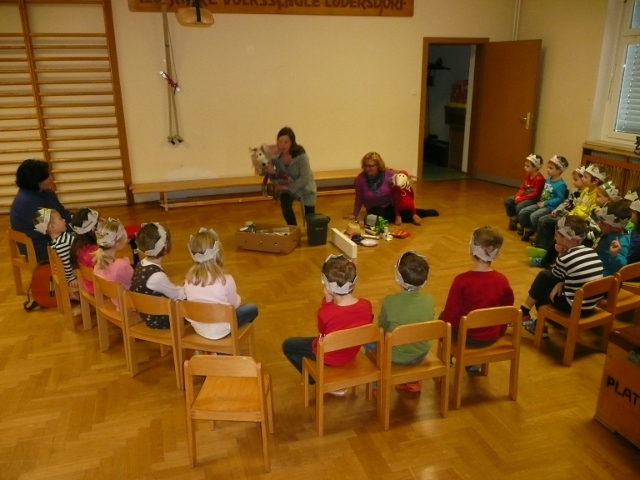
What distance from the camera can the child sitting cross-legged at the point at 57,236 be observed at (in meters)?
3.69

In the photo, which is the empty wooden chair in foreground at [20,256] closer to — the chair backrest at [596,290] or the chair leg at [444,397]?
the chair leg at [444,397]

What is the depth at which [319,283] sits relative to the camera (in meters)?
4.39

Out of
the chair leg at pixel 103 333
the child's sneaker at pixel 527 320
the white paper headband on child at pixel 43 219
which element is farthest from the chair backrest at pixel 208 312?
the child's sneaker at pixel 527 320

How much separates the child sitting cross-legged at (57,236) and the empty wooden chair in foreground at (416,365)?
242 centimetres

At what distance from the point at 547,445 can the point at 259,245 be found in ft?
10.7

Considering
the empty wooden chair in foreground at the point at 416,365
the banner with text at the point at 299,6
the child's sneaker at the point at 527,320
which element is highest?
the banner with text at the point at 299,6

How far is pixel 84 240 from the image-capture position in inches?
143

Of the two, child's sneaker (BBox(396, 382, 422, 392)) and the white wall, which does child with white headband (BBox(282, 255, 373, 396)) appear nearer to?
child's sneaker (BBox(396, 382, 422, 392))

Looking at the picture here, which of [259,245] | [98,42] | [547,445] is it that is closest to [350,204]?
[259,245]

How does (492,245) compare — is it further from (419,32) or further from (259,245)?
(419,32)

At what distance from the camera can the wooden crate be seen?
2.43 metres

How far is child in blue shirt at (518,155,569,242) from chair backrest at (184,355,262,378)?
4039mm

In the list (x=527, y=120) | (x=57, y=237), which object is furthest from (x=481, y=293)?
(x=527, y=120)

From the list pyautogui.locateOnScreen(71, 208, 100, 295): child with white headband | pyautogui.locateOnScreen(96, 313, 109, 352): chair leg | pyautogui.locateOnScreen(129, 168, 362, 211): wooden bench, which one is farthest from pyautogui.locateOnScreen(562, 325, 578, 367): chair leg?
pyautogui.locateOnScreen(129, 168, 362, 211): wooden bench
